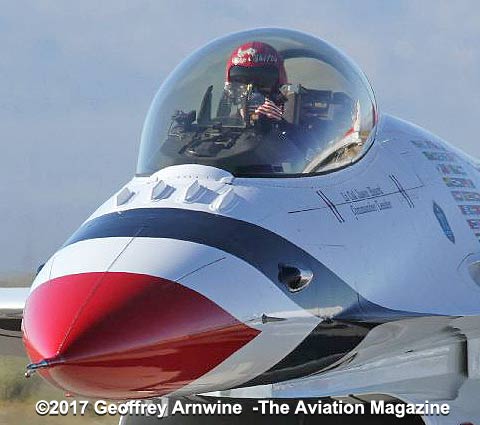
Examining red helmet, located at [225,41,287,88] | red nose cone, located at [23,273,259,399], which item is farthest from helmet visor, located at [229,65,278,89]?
red nose cone, located at [23,273,259,399]

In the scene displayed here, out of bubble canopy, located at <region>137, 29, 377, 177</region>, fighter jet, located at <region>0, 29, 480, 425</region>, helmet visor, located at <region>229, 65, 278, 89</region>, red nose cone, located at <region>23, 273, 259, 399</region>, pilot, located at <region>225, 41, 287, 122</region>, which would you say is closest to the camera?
red nose cone, located at <region>23, 273, 259, 399</region>

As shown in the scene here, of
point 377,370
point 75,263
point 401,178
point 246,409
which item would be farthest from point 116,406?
point 75,263

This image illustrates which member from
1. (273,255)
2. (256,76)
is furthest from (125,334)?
(256,76)

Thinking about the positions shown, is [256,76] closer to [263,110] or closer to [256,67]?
[256,67]

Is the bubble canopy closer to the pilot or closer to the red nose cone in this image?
the pilot

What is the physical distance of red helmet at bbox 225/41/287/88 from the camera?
8.29 m

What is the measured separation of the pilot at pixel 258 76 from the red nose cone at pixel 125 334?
213 centimetres

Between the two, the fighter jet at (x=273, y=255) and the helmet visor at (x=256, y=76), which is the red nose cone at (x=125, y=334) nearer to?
the fighter jet at (x=273, y=255)

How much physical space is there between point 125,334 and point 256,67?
9.91ft

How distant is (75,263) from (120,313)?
62 centimetres

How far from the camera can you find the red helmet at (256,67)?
8289 millimetres

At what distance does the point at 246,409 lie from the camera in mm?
9633

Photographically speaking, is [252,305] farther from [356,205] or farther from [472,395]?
[472,395]

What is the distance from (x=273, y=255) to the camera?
21.9 ft
